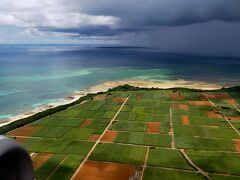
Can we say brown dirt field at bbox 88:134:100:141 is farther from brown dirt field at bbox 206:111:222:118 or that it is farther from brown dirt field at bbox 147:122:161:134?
brown dirt field at bbox 206:111:222:118

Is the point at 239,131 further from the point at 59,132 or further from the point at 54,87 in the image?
the point at 54,87

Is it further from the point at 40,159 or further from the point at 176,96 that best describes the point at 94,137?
the point at 176,96

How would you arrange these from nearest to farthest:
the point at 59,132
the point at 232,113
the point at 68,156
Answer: the point at 68,156 → the point at 59,132 → the point at 232,113

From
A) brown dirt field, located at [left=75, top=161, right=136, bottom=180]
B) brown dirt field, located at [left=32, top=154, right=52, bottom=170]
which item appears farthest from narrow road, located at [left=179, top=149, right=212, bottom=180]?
brown dirt field, located at [left=32, top=154, right=52, bottom=170]

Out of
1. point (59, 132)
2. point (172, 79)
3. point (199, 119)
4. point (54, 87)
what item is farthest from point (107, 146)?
point (172, 79)

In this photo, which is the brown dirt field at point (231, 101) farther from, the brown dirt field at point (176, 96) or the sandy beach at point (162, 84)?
the sandy beach at point (162, 84)

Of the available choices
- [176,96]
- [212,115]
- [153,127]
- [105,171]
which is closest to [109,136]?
[153,127]
